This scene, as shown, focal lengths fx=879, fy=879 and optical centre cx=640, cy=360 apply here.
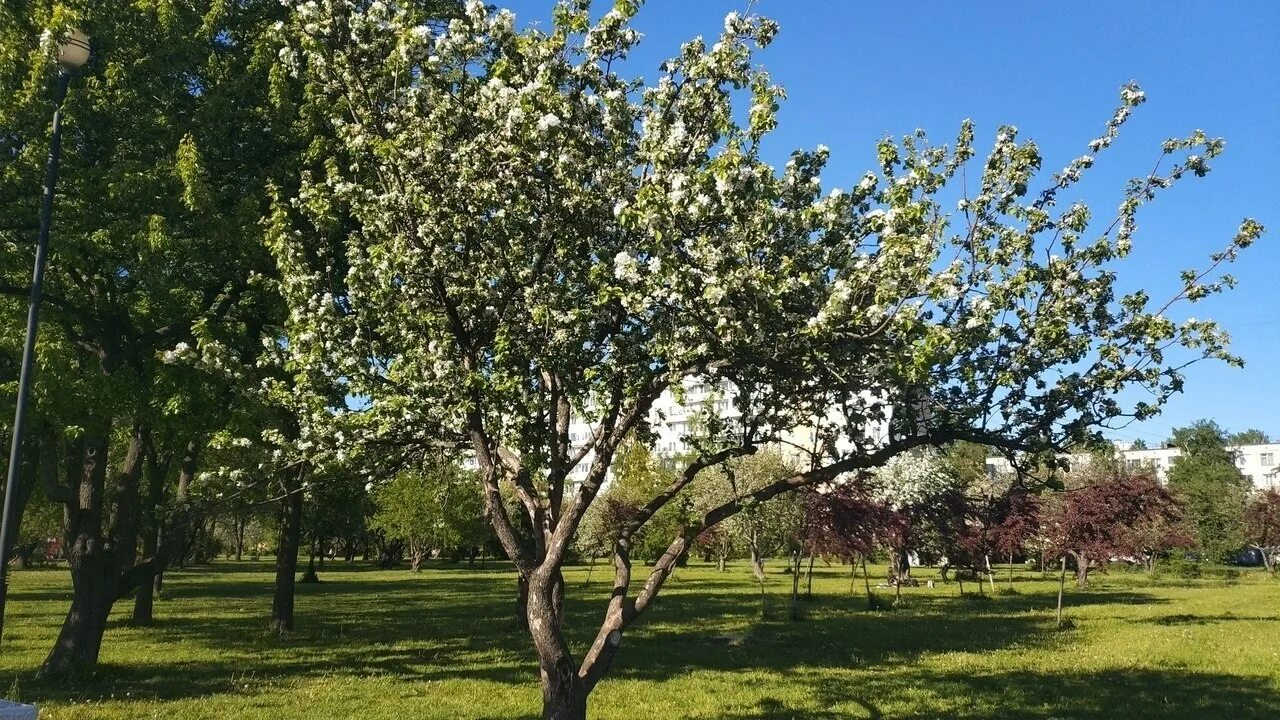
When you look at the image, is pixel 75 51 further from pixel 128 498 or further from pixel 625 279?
pixel 128 498

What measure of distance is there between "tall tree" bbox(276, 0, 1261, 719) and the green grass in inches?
232

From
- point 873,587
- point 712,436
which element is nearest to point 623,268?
point 712,436

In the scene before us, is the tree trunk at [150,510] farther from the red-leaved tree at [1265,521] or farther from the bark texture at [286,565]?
the red-leaved tree at [1265,521]

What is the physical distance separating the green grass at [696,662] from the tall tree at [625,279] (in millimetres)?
5896

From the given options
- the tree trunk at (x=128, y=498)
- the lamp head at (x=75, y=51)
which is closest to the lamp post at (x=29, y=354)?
the lamp head at (x=75, y=51)

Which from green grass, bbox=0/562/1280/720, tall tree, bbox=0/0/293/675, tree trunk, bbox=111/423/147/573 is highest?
tall tree, bbox=0/0/293/675

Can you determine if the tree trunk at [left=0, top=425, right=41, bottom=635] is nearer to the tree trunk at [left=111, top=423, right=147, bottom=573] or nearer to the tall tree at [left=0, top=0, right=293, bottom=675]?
the tall tree at [left=0, top=0, right=293, bottom=675]

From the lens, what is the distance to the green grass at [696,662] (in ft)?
48.6

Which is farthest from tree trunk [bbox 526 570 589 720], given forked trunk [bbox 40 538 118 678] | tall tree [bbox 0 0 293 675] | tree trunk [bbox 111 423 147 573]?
tree trunk [bbox 111 423 147 573]

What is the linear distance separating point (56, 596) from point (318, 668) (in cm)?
2492

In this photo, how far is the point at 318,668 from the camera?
61.2 ft

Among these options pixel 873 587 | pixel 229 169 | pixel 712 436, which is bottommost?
pixel 873 587

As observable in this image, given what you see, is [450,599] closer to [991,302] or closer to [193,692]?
[193,692]

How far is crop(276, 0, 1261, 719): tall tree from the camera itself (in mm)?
8445
